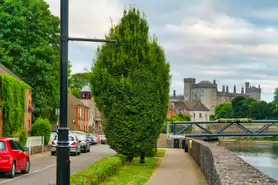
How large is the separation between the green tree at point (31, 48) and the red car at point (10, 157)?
26057mm

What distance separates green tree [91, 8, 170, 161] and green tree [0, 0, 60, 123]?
21.3 metres

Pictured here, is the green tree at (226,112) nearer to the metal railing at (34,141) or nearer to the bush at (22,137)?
the metal railing at (34,141)

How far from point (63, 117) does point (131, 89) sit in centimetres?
1764

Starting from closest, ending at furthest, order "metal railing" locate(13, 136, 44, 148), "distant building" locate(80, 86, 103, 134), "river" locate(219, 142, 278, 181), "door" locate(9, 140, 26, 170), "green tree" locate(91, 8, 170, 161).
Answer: "door" locate(9, 140, 26, 170), "green tree" locate(91, 8, 170, 161), "metal railing" locate(13, 136, 44, 148), "river" locate(219, 142, 278, 181), "distant building" locate(80, 86, 103, 134)

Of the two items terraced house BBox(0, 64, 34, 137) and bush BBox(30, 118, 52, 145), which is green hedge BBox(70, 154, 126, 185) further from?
bush BBox(30, 118, 52, 145)

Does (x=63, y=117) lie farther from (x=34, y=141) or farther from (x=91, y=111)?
(x=91, y=111)

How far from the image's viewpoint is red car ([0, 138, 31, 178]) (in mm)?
19406

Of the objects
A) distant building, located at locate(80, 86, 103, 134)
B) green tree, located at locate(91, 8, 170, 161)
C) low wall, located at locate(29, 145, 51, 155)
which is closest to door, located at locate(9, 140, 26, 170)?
green tree, located at locate(91, 8, 170, 161)

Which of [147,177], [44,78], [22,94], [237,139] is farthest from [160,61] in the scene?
[237,139]

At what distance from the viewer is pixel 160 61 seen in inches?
1070

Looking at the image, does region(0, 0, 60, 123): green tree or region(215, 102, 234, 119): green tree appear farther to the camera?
region(215, 102, 234, 119): green tree

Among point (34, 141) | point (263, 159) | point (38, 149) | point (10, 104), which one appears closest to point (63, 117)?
point (10, 104)

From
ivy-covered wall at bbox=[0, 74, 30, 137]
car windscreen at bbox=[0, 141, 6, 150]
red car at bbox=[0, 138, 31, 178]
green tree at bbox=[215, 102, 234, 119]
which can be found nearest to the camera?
red car at bbox=[0, 138, 31, 178]

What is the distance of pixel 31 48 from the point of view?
47.9 m
